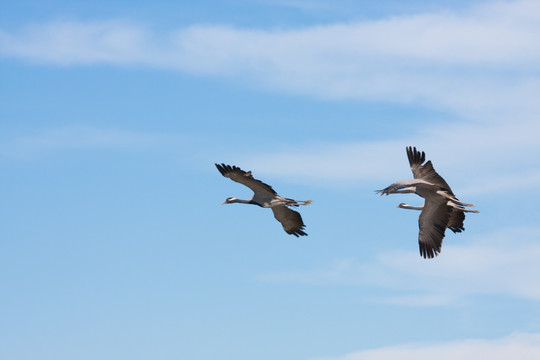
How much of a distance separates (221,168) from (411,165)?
25.4ft

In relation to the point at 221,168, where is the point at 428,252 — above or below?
below

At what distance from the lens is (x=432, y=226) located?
40.3 m

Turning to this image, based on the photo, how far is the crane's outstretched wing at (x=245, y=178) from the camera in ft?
128

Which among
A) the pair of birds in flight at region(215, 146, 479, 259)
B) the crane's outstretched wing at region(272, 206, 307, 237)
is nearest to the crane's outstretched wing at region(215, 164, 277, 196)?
the pair of birds in flight at region(215, 146, 479, 259)

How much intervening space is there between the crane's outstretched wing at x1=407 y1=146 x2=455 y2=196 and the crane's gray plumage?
488 cm

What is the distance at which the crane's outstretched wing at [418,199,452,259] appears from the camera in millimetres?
39844

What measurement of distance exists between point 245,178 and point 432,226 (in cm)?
810

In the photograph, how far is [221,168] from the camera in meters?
39.2

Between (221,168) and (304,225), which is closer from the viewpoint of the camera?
(221,168)

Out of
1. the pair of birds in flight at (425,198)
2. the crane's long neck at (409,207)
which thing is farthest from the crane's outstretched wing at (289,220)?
the crane's long neck at (409,207)

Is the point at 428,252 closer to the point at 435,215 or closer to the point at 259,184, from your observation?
the point at 435,215

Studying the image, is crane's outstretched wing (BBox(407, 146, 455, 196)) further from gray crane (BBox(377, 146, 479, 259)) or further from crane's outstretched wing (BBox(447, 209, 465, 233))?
crane's outstretched wing (BBox(447, 209, 465, 233))

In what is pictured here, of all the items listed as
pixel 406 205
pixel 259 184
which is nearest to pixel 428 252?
pixel 406 205

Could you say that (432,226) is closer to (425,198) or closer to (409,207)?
(425,198)
